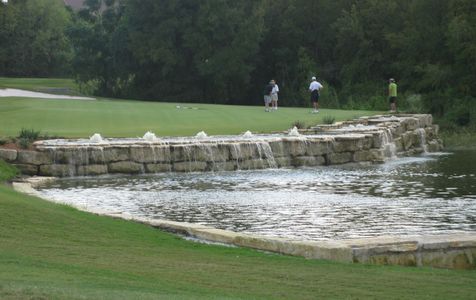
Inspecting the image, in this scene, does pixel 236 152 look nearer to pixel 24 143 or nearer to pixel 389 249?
pixel 24 143

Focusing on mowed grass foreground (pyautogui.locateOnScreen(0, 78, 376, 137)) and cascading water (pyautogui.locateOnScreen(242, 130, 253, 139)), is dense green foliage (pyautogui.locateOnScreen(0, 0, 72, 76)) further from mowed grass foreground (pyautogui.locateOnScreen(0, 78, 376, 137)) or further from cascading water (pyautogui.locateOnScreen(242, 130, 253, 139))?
cascading water (pyautogui.locateOnScreen(242, 130, 253, 139))

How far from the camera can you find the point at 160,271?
364 inches

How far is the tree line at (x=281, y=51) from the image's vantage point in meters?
50.0

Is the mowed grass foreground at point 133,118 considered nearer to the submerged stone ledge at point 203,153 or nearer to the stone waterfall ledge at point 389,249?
the submerged stone ledge at point 203,153

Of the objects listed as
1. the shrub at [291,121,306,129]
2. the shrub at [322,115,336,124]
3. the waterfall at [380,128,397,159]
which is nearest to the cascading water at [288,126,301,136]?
the shrub at [291,121,306,129]

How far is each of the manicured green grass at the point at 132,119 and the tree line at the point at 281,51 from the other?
15329 mm

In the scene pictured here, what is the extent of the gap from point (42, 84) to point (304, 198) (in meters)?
45.7

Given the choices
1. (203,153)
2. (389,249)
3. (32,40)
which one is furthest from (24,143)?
(32,40)

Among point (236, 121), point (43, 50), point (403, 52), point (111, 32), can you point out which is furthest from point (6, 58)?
point (236, 121)

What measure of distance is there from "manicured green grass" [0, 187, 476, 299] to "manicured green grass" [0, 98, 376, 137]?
14358mm

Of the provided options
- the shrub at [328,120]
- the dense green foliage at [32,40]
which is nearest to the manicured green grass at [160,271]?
the shrub at [328,120]

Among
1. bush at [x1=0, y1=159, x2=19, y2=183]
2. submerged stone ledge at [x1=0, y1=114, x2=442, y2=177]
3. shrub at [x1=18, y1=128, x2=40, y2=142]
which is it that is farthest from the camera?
shrub at [x1=18, y1=128, x2=40, y2=142]

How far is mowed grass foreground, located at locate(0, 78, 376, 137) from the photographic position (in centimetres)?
2819

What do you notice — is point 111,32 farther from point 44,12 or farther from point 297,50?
point 44,12
